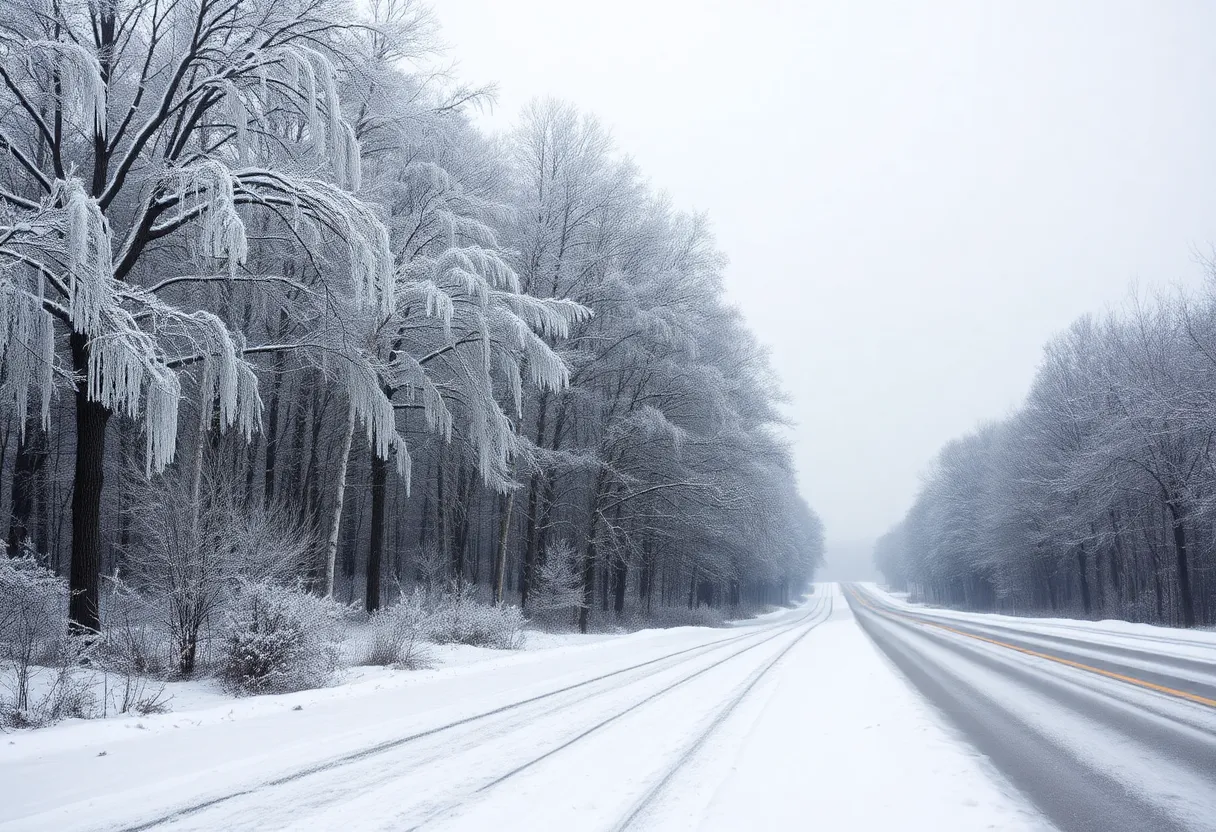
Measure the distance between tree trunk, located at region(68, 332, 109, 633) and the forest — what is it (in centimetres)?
4

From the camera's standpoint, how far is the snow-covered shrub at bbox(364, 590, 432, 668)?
10555 mm

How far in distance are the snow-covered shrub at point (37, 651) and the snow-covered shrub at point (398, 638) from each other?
363 cm

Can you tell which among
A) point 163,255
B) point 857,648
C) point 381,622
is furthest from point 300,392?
point 857,648

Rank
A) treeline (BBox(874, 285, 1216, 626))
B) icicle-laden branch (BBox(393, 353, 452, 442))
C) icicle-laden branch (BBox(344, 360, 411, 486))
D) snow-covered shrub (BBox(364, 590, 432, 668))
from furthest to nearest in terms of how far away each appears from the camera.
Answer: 1. treeline (BBox(874, 285, 1216, 626))
2. icicle-laden branch (BBox(393, 353, 452, 442))
3. icicle-laden branch (BBox(344, 360, 411, 486))
4. snow-covered shrub (BBox(364, 590, 432, 668))

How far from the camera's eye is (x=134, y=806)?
13.6ft

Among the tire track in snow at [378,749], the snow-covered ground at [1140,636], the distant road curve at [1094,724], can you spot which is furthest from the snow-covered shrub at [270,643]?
the snow-covered ground at [1140,636]

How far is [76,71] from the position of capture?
8.23 metres

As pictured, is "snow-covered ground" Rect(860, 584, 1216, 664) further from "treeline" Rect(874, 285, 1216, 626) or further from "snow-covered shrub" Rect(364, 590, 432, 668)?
"snow-covered shrub" Rect(364, 590, 432, 668)

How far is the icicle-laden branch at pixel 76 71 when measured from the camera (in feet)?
26.6

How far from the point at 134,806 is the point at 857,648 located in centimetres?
1401

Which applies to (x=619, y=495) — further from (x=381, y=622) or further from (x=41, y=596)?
(x=41, y=596)

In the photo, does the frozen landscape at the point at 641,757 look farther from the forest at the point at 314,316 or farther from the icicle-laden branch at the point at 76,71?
the icicle-laden branch at the point at 76,71

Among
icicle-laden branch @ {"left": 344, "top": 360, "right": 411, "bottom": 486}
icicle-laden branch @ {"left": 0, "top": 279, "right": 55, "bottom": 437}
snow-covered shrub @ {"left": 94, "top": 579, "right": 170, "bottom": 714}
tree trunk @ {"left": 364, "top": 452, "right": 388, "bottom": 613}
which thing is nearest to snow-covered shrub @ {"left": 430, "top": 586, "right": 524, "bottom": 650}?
tree trunk @ {"left": 364, "top": 452, "right": 388, "bottom": 613}

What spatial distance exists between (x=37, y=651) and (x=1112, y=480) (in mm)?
29370
